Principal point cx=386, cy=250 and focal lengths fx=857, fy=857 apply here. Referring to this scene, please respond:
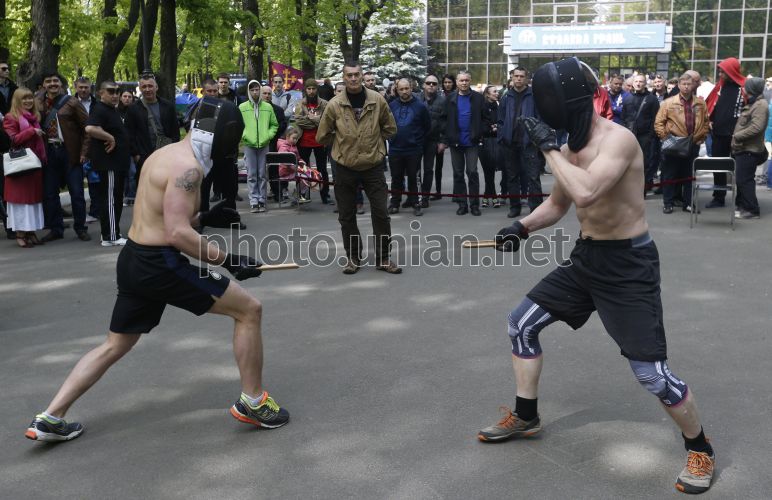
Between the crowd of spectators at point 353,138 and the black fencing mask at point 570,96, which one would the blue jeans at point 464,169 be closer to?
the crowd of spectators at point 353,138

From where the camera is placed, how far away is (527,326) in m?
4.43

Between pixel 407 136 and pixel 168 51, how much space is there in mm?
7679

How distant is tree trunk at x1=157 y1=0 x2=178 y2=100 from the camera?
17.5 metres

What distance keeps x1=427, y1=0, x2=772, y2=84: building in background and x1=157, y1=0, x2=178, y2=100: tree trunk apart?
25482mm

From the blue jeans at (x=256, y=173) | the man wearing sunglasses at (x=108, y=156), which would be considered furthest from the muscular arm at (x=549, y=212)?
the blue jeans at (x=256, y=173)

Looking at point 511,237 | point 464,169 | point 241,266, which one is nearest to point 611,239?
point 511,237

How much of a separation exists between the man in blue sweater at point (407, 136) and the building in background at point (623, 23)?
96.4 ft

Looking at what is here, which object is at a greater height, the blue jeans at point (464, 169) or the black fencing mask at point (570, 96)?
the black fencing mask at point (570, 96)

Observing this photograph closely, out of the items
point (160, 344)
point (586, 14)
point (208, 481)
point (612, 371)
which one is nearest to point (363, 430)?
point (208, 481)

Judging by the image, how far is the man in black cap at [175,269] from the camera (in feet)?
14.4

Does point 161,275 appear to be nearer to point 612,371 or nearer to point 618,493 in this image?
point 618,493

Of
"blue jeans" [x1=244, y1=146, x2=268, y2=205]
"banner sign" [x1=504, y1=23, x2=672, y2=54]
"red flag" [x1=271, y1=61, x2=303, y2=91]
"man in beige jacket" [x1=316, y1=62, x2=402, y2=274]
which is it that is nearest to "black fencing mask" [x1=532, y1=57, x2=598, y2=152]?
"man in beige jacket" [x1=316, y1=62, x2=402, y2=274]

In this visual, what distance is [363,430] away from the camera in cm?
470

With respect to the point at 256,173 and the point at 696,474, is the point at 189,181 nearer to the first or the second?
the point at 696,474
